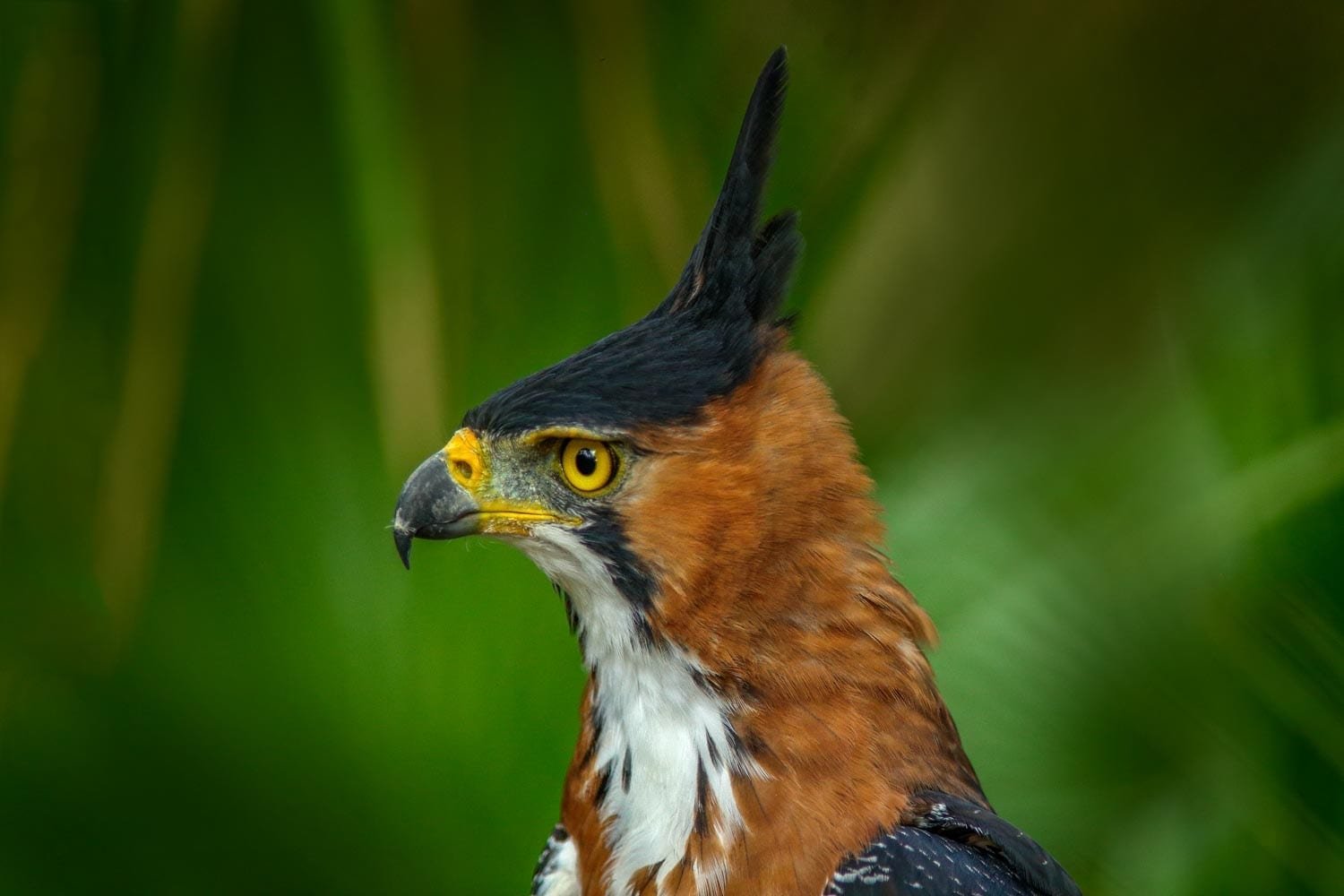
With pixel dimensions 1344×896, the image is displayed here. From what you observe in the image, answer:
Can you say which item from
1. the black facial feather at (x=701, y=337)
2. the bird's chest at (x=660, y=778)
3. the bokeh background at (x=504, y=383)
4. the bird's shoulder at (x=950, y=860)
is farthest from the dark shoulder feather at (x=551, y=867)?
the black facial feather at (x=701, y=337)

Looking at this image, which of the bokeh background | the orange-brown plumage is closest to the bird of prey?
the orange-brown plumage

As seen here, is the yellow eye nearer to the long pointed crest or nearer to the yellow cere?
the yellow cere

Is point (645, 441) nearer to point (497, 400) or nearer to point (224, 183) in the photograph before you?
point (497, 400)

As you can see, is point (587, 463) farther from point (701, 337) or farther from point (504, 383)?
point (504, 383)

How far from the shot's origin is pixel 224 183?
2051mm

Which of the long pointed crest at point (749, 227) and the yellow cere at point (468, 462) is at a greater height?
the long pointed crest at point (749, 227)

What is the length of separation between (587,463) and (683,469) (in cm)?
10

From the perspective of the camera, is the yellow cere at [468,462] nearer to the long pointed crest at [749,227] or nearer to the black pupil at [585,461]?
the black pupil at [585,461]

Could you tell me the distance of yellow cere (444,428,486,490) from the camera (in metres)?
1.44

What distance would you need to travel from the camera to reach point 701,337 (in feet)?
4.82

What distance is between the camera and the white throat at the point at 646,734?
1409mm

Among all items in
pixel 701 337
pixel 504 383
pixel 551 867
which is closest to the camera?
pixel 701 337

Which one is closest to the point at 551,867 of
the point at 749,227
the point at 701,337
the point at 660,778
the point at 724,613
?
the point at 660,778

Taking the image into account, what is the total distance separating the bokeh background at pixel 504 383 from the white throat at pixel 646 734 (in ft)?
1.27
